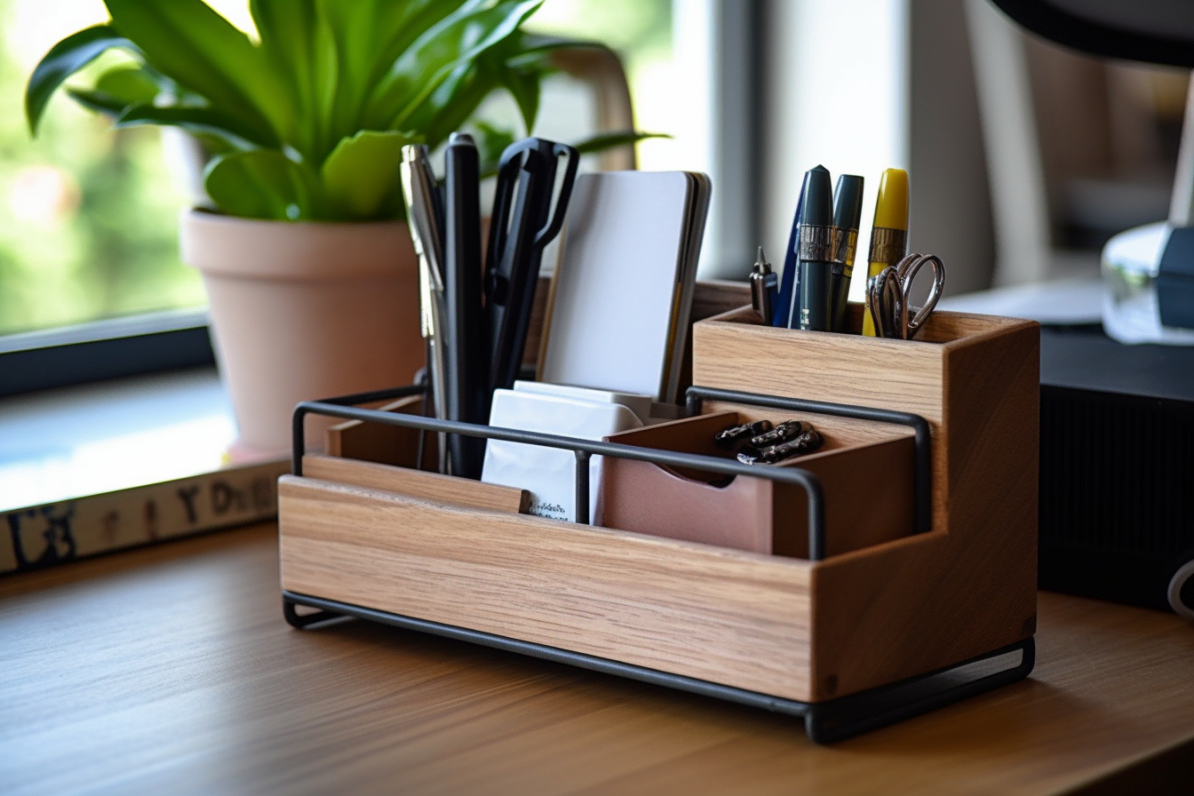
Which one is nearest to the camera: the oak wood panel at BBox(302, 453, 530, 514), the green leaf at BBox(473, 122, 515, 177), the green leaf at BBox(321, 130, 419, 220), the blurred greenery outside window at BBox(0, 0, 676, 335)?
the oak wood panel at BBox(302, 453, 530, 514)

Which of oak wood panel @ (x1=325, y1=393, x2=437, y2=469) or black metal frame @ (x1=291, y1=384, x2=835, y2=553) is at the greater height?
black metal frame @ (x1=291, y1=384, x2=835, y2=553)

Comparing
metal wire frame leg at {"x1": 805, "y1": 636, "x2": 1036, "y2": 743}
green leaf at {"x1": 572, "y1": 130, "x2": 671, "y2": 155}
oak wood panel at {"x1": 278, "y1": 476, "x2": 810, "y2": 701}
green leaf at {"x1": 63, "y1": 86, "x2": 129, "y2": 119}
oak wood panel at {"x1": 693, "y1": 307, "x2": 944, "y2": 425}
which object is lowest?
metal wire frame leg at {"x1": 805, "y1": 636, "x2": 1036, "y2": 743}

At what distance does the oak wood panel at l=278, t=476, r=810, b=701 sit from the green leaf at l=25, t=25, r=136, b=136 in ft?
1.00

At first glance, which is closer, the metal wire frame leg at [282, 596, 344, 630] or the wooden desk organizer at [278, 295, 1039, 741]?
the wooden desk organizer at [278, 295, 1039, 741]

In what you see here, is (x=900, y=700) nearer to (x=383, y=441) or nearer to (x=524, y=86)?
(x=383, y=441)

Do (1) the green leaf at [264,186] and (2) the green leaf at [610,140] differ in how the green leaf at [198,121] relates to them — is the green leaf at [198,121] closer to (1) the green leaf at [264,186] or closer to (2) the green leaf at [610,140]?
(1) the green leaf at [264,186]

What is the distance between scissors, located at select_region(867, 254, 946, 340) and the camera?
538mm

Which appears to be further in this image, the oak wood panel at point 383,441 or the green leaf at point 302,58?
the green leaf at point 302,58

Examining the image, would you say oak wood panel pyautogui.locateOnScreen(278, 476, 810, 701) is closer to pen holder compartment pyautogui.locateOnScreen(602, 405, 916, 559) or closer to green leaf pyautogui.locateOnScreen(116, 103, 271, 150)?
pen holder compartment pyautogui.locateOnScreen(602, 405, 916, 559)

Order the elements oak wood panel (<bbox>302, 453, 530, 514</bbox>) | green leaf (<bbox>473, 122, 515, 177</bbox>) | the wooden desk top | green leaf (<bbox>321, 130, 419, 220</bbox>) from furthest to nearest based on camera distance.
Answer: green leaf (<bbox>473, 122, 515, 177</bbox>) < green leaf (<bbox>321, 130, 419, 220</bbox>) < oak wood panel (<bbox>302, 453, 530, 514</bbox>) < the wooden desk top

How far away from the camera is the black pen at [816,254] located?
1.83 ft

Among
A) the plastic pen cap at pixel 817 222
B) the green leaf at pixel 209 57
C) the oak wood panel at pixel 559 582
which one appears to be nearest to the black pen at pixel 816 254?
the plastic pen cap at pixel 817 222

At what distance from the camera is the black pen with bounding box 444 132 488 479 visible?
63 centimetres

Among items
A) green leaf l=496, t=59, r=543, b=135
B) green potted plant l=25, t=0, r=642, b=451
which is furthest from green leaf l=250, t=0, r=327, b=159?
green leaf l=496, t=59, r=543, b=135
